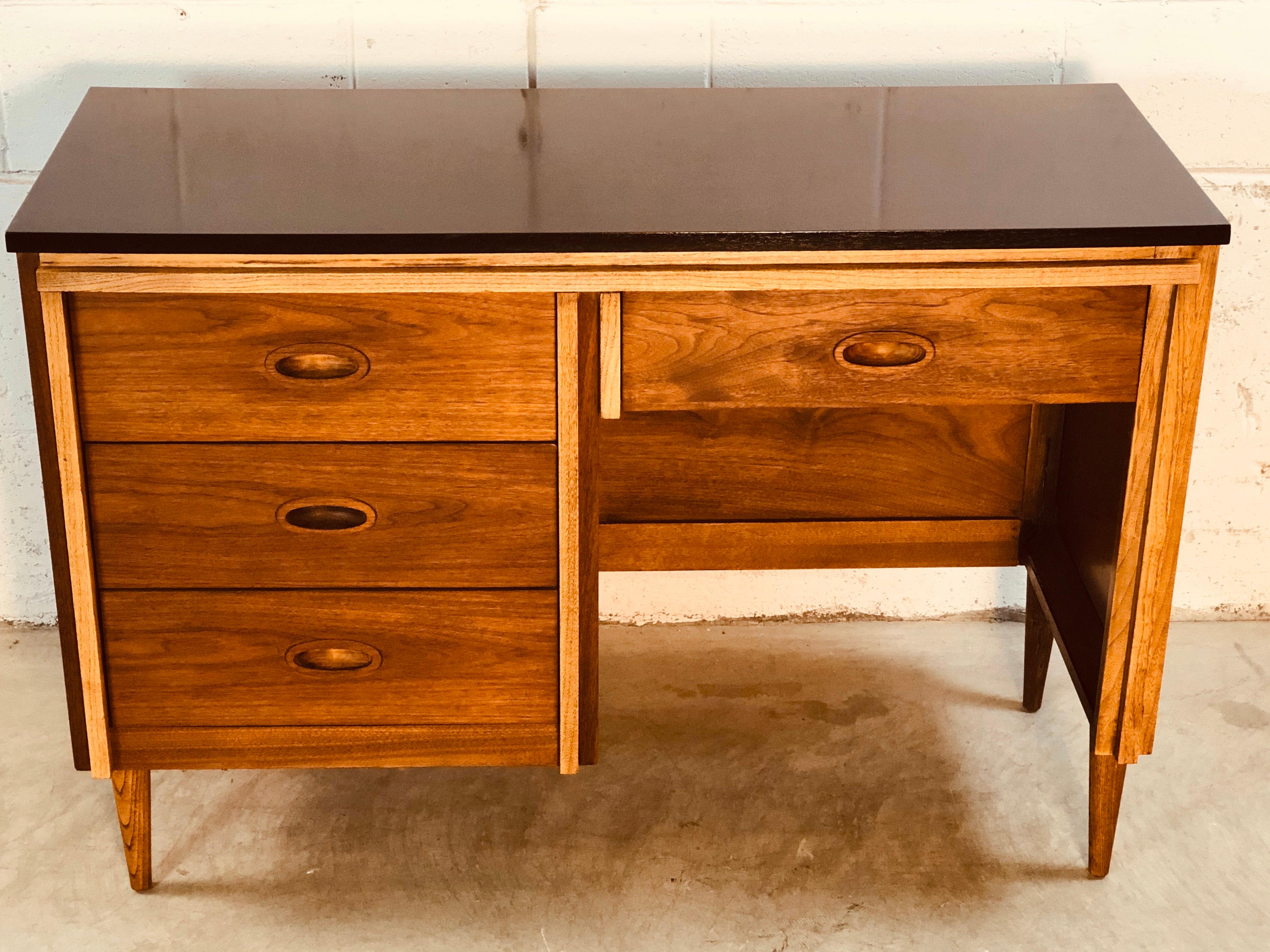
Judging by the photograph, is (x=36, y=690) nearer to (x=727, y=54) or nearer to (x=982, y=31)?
(x=727, y=54)

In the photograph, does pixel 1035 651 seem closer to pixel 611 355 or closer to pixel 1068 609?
pixel 1068 609

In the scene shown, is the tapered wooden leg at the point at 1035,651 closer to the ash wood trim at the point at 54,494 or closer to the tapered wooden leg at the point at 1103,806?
the tapered wooden leg at the point at 1103,806

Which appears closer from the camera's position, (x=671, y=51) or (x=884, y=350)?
(x=884, y=350)

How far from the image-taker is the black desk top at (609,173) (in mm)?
1358

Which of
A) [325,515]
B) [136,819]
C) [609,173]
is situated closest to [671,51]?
[609,173]

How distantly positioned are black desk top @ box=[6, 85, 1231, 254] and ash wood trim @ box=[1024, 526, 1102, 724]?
0.56 metres

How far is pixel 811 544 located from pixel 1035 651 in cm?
41

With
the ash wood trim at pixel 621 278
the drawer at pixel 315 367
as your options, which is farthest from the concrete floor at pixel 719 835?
the ash wood trim at pixel 621 278

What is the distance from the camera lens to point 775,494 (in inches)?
76.0

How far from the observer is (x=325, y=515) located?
1475 mm

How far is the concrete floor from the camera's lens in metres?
1.65

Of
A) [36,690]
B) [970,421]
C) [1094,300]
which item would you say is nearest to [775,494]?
[970,421]

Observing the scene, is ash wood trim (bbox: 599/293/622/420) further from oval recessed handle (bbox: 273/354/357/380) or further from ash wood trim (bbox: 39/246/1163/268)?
oval recessed handle (bbox: 273/354/357/380)

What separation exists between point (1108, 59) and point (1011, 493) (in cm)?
67
